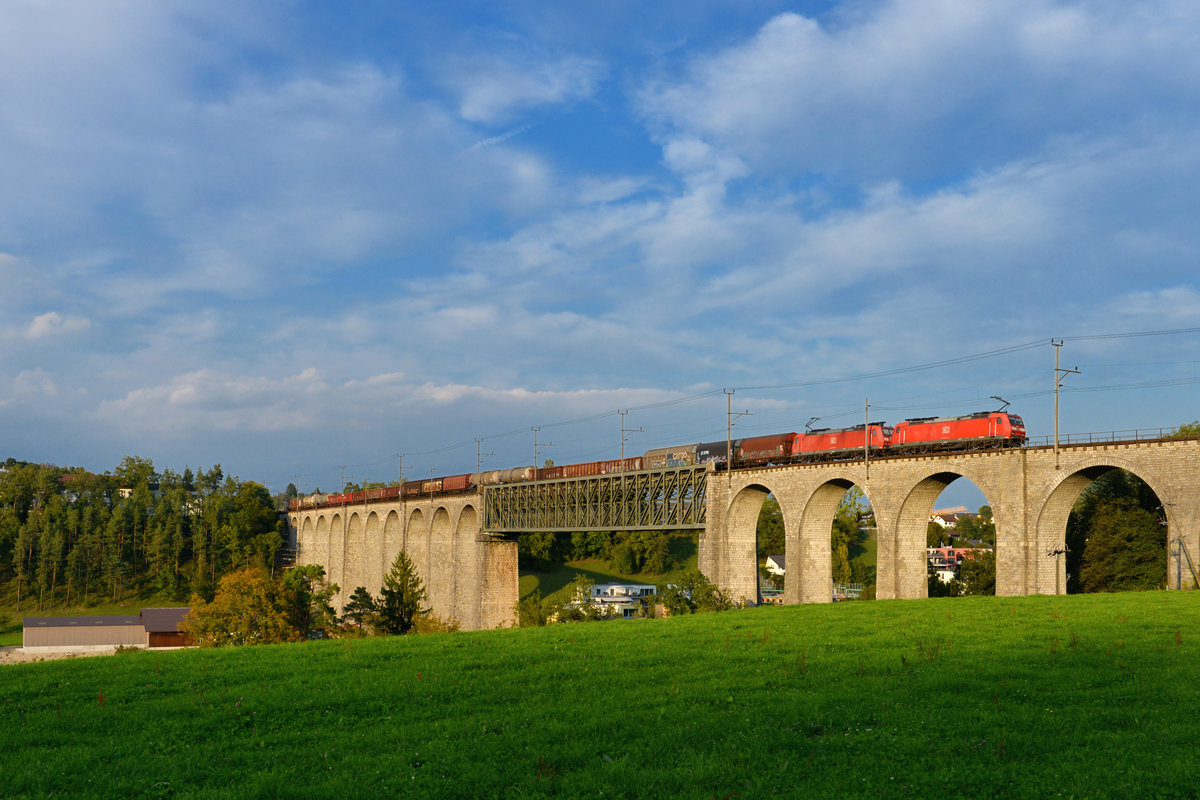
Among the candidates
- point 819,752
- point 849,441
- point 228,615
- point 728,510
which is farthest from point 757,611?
point 228,615

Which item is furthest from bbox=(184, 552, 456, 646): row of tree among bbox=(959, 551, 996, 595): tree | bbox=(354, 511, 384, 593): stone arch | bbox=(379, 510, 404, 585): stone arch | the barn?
bbox=(959, 551, 996, 595): tree

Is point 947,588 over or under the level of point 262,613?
under

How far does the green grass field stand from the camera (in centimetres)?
981

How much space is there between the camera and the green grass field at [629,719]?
981 centimetres

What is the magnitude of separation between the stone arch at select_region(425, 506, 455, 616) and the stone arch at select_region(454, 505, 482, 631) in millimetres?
1059

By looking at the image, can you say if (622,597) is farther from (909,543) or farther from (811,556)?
(909,543)

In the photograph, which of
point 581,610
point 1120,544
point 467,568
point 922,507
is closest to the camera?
point 922,507

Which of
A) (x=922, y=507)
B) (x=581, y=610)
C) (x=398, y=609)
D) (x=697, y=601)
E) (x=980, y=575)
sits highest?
(x=922, y=507)

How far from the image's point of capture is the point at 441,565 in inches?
3760

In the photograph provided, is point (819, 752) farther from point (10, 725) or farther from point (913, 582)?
point (913, 582)

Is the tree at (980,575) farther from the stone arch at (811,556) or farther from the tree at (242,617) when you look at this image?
the tree at (242,617)

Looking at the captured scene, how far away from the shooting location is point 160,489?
172 metres

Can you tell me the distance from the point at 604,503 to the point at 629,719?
6108 centimetres

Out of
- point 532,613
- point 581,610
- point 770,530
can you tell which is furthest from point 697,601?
point 770,530
